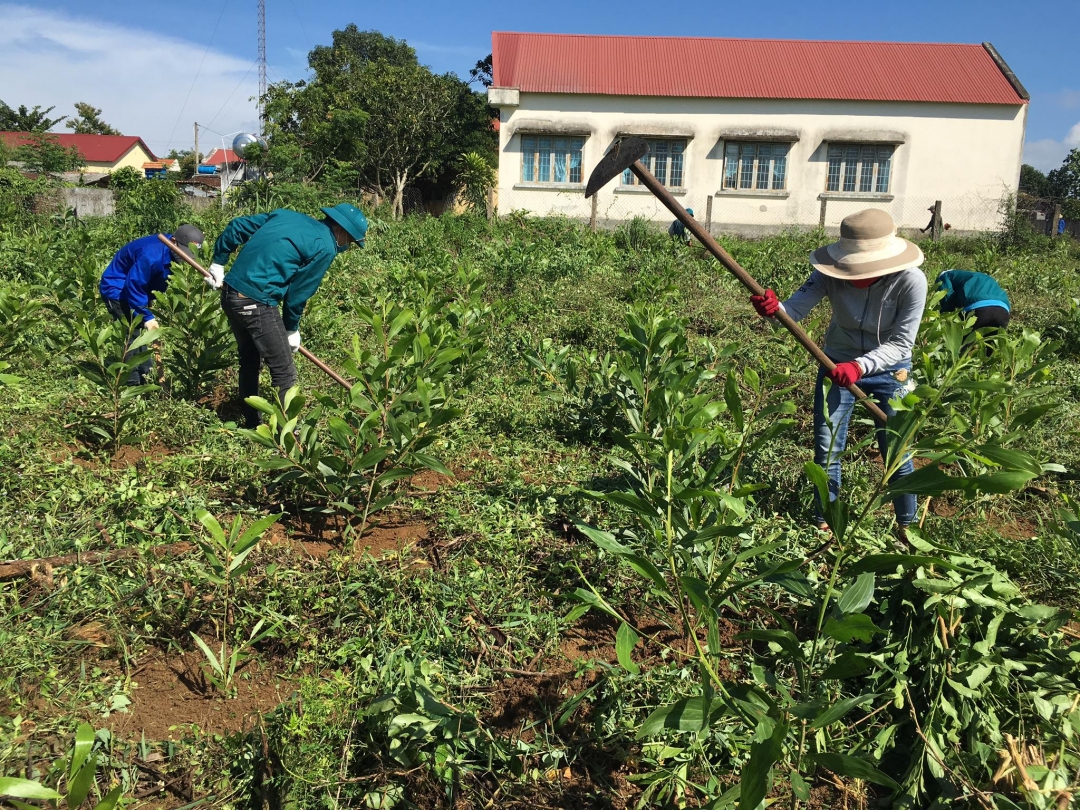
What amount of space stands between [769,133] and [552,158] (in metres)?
6.12

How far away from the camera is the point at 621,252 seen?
1297cm

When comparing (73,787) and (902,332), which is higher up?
(902,332)

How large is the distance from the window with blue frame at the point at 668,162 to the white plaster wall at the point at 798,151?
0.29 meters

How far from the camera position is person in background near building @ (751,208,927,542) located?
3430 millimetres

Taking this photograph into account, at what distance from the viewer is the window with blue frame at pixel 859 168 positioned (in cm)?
2086

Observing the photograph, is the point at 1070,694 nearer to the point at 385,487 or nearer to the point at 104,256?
the point at 385,487

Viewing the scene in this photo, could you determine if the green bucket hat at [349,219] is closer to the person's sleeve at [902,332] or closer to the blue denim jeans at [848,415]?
the blue denim jeans at [848,415]

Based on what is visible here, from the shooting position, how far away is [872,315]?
3.59 m

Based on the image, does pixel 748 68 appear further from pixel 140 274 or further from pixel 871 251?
pixel 871 251

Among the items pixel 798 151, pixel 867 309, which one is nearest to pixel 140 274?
pixel 867 309

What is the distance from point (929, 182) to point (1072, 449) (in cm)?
1851

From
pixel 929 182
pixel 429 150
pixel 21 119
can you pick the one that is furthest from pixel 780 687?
pixel 21 119

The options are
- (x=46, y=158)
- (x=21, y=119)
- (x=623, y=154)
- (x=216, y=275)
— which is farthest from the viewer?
(x=21, y=119)

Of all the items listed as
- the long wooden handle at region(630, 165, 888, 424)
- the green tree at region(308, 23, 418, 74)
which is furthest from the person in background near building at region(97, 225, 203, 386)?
the green tree at region(308, 23, 418, 74)
